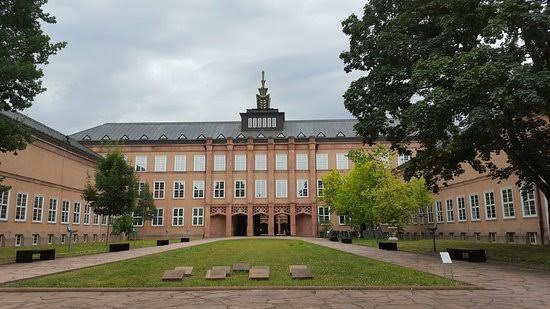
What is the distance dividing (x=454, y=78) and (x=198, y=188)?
49139mm

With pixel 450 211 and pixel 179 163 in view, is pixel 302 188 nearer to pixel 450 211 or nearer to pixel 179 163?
pixel 179 163

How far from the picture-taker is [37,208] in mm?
38375

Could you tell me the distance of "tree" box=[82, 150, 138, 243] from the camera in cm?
3158

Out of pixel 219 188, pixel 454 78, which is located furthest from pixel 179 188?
pixel 454 78

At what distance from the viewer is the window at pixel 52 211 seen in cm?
4066

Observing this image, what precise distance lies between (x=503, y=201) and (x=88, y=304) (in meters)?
33.0

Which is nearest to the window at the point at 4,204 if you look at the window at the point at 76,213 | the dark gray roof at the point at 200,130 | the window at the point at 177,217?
the window at the point at 76,213

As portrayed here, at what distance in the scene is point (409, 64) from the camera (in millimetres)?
19406

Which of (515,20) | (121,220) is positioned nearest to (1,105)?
(515,20)

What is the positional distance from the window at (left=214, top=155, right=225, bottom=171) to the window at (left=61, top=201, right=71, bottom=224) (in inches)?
833

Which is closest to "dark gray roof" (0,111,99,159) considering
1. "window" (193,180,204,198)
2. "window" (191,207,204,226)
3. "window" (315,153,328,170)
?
"window" (193,180,204,198)

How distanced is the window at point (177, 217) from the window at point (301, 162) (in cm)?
1641

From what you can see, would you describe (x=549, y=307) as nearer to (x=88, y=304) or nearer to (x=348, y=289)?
(x=348, y=289)

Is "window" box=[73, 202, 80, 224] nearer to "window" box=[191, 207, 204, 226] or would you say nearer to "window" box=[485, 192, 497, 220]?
"window" box=[191, 207, 204, 226]
